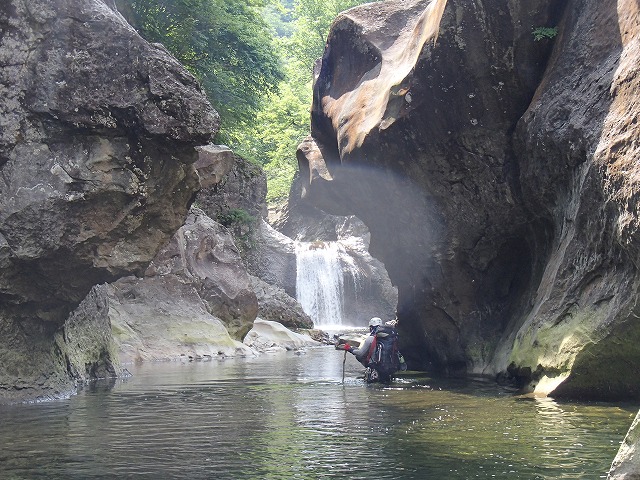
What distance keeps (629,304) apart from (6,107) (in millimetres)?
7721

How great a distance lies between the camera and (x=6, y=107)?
414 inches

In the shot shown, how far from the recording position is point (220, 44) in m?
27.5

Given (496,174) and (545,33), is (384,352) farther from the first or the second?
(545,33)

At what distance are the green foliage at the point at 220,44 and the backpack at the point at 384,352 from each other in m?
13.6

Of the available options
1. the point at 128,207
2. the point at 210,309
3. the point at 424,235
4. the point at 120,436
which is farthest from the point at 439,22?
the point at 210,309

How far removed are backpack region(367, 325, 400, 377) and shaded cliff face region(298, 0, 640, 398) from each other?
183 cm

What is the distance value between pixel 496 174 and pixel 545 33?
251 centimetres

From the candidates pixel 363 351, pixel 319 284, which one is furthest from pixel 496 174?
pixel 319 284

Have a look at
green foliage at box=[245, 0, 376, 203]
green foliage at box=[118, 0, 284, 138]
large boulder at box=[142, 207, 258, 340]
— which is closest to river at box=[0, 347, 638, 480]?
large boulder at box=[142, 207, 258, 340]

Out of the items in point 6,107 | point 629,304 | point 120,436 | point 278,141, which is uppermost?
point 278,141

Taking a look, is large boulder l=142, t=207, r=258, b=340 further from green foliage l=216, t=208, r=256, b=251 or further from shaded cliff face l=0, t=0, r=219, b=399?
shaded cliff face l=0, t=0, r=219, b=399

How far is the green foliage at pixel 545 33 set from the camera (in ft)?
46.7

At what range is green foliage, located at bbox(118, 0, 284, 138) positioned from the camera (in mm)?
26077

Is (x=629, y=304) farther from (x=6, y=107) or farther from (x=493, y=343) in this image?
(x=6, y=107)
